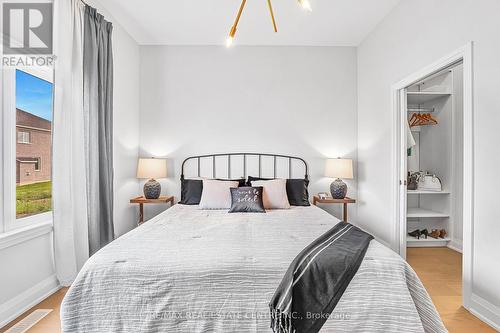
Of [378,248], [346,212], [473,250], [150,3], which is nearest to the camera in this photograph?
[378,248]

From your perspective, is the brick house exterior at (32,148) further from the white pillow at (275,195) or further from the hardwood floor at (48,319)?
the white pillow at (275,195)

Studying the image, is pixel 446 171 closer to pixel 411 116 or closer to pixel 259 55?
pixel 411 116

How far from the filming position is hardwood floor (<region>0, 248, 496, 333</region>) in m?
2.04

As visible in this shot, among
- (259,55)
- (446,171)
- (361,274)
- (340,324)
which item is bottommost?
(340,324)

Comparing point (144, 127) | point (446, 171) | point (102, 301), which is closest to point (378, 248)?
point (102, 301)

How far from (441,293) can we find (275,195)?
5.96 ft

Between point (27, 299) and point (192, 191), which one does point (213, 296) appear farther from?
point (192, 191)

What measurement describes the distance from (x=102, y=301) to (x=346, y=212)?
3241 millimetres

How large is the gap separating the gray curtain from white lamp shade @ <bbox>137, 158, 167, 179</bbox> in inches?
23.1

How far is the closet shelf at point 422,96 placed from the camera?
381cm

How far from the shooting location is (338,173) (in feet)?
12.8

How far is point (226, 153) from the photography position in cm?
419

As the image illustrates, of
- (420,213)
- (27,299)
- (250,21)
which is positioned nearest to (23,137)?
(27,299)

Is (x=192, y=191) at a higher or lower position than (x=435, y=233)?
higher
